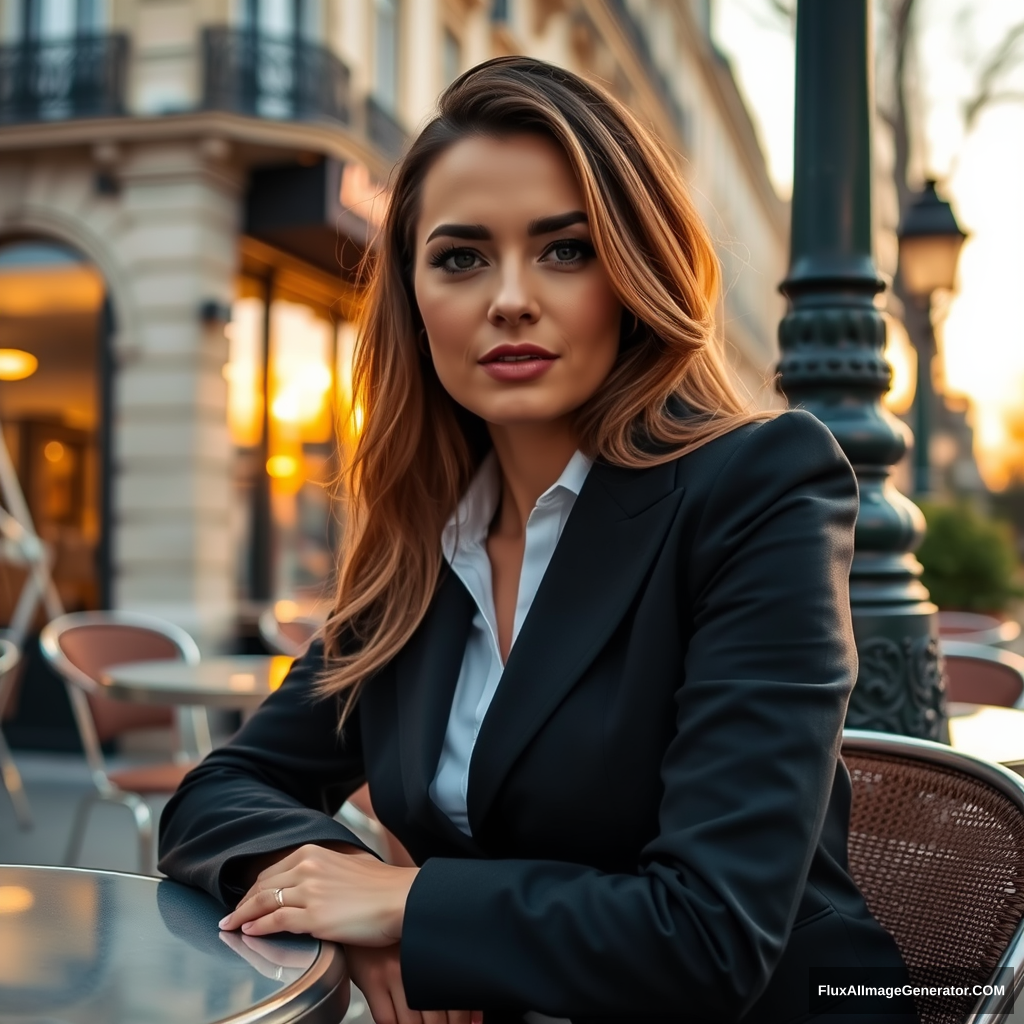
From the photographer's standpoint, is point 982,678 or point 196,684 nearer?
point 982,678

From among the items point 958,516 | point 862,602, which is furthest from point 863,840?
point 958,516

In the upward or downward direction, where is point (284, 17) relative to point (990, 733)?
upward

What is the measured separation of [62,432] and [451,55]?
686 centimetres

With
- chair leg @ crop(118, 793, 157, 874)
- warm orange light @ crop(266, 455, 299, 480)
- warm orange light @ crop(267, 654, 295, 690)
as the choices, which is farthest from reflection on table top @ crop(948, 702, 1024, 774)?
warm orange light @ crop(266, 455, 299, 480)

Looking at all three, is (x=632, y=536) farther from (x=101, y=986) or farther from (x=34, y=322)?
(x=34, y=322)

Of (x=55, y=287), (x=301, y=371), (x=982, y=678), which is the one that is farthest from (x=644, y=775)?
(x=301, y=371)

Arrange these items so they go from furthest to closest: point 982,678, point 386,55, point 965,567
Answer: point 386,55, point 965,567, point 982,678

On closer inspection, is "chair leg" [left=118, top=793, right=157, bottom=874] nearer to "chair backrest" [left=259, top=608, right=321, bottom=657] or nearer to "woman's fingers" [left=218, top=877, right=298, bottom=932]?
"chair backrest" [left=259, top=608, right=321, bottom=657]

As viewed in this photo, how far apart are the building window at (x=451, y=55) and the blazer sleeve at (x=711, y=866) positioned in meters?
12.7

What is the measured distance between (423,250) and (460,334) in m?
0.15

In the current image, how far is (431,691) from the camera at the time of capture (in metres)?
1.66

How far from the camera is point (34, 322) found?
366 inches

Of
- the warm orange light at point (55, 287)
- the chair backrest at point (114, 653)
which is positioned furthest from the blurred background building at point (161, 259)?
the chair backrest at point (114, 653)

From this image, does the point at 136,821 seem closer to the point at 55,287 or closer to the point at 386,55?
the point at 55,287
